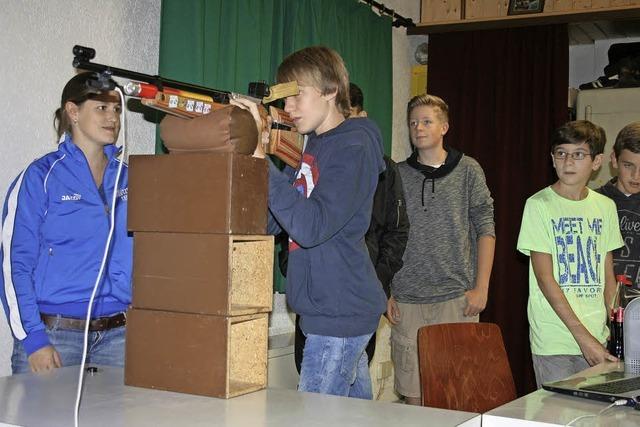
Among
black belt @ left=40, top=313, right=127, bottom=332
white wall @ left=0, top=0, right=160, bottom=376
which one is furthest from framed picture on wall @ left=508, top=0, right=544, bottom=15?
black belt @ left=40, top=313, right=127, bottom=332

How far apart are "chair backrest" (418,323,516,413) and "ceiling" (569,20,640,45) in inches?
126

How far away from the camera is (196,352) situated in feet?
5.30

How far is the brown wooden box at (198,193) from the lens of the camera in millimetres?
1603

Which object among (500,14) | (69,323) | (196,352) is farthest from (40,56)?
(500,14)

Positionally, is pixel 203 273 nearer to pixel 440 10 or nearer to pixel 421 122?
pixel 421 122

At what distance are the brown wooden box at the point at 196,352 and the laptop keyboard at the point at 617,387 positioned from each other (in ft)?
2.45

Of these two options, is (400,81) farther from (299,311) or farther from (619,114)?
(299,311)

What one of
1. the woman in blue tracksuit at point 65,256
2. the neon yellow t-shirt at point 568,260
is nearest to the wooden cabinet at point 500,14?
the neon yellow t-shirt at point 568,260

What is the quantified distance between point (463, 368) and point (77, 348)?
114 centimetres

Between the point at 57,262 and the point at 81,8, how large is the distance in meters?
1.01

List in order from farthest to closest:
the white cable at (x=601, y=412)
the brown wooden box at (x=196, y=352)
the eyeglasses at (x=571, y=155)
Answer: the eyeglasses at (x=571, y=155) → the brown wooden box at (x=196, y=352) → the white cable at (x=601, y=412)

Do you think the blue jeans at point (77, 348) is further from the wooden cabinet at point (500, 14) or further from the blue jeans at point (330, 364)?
the wooden cabinet at point (500, 14)

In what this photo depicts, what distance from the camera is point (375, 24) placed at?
15.0 ft

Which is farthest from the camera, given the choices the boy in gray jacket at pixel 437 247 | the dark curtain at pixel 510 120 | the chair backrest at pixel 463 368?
the dark curtain at pixel 510 120
